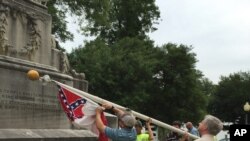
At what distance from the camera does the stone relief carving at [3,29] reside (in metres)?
14.8

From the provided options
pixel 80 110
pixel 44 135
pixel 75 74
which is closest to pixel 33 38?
pixel 44 135

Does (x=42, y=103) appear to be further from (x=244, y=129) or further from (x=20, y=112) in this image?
(x=244, y=129)

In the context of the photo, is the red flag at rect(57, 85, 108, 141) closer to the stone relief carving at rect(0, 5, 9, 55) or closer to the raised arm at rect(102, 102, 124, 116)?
the raised arm at rect(102, 102, 124, 116)

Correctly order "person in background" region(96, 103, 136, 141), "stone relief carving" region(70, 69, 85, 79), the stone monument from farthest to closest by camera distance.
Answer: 1. "stone relief carving" region(70, 69, 85, 79)
2. the stone monument
3. "person in background" region(96, 103, 136, 141)

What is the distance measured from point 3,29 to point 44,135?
288 centimetres

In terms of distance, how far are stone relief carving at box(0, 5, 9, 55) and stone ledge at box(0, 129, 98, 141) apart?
7.22ft

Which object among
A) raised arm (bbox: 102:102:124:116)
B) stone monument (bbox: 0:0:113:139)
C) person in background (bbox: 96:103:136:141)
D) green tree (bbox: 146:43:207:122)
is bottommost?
person in background (bbox: 96:103:136:141)

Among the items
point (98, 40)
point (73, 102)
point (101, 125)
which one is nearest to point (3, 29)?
point (73, 102)

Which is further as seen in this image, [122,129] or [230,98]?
[230,98]

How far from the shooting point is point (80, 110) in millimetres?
8352

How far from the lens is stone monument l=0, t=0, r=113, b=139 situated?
1419 cm

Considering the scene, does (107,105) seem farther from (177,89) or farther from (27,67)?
(177,89)

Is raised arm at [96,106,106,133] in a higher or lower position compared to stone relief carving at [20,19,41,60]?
lower

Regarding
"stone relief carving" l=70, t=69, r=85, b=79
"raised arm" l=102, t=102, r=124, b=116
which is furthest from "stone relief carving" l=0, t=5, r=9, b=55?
"raised arm" l=102, t=102, r=124, b=116
